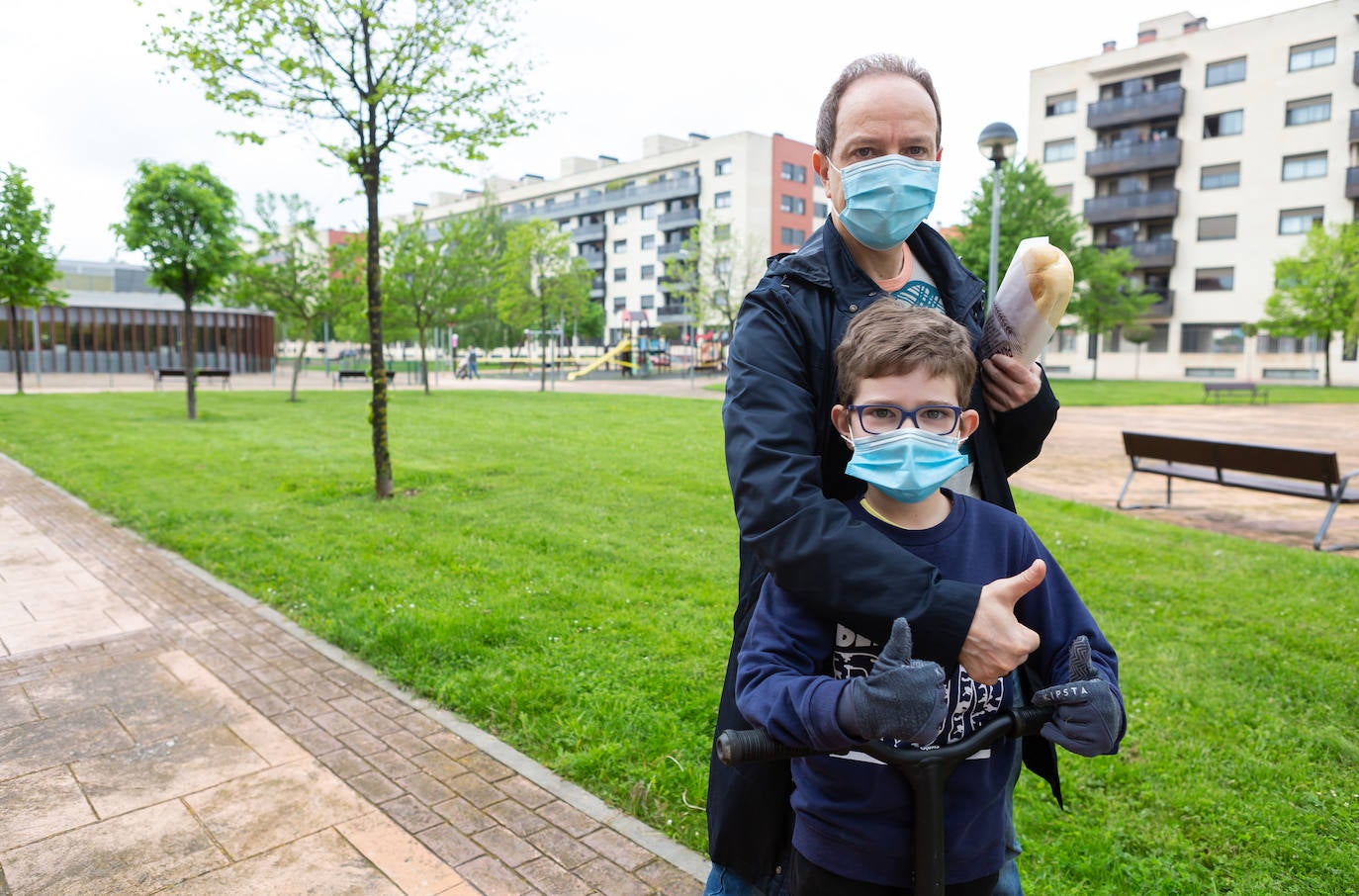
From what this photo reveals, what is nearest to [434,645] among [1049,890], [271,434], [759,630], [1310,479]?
[1049,890]

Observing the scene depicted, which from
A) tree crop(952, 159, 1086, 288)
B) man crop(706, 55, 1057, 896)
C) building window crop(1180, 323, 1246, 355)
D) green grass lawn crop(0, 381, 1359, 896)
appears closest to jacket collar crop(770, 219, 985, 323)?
man crop(706, 55, 1057, 896)

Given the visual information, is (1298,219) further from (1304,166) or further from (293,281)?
(293,281)

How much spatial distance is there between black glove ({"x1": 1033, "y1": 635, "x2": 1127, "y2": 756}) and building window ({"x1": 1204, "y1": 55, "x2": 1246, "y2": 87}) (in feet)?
188

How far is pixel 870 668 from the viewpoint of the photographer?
60.5 inches

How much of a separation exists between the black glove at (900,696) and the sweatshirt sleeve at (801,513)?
0.32ft

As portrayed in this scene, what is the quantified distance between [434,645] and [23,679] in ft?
6.92

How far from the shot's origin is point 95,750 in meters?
3.85

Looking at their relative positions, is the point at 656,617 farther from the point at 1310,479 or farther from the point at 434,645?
the point at 1310,479

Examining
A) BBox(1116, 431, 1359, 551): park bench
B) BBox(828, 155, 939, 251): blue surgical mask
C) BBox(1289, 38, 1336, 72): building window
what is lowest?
BBox(1116, 431, 1359, 551): park bench

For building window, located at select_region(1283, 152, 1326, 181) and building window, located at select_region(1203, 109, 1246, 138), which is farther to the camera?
building window, located at select_region(1203, 109, 1246, 138)

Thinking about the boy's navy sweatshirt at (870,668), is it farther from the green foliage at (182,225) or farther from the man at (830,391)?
the green foliage at (182,225)

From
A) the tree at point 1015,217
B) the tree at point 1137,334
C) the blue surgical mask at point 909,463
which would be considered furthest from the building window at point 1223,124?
the blue surgical mask at point 909,463

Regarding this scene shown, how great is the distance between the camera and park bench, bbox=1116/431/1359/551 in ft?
26.0

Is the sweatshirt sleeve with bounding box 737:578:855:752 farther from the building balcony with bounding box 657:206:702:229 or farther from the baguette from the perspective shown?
the building balcony with bounding box 657:206:702:229
